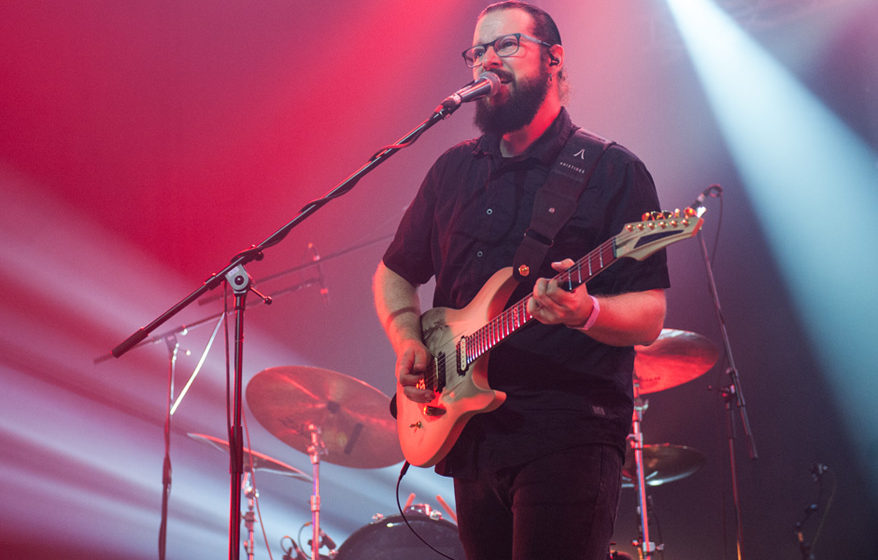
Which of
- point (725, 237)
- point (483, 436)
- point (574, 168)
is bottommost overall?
point (483, 436)

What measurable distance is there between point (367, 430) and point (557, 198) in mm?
2699

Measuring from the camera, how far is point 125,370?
5.79 metres

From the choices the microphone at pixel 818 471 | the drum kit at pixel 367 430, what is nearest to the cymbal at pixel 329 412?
the drum kit at pixel 367 430

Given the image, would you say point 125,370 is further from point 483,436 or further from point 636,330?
point 636,330

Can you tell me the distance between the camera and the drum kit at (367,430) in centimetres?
422

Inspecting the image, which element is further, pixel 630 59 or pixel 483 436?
pixel 630 59

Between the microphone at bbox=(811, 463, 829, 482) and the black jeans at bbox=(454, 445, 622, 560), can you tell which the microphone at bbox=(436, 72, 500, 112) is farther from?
the microphone at bbox=(811, 463, 829, 482)

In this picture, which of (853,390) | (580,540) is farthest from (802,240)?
(580,540)

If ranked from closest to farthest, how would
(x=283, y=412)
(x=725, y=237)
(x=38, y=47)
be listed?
(x=283, y=412)
(x=38, y=47)
(x=725, y=237)

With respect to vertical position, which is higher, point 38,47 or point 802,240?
point 38,47

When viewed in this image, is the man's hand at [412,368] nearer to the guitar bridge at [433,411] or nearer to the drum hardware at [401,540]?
the guitar bridge at [433,411]

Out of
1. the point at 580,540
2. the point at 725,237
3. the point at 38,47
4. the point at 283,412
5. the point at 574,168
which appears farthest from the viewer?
the point at 725,237

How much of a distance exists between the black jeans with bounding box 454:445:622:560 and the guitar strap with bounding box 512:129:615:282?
52 centimetres

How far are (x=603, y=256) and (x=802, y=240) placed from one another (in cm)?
466
